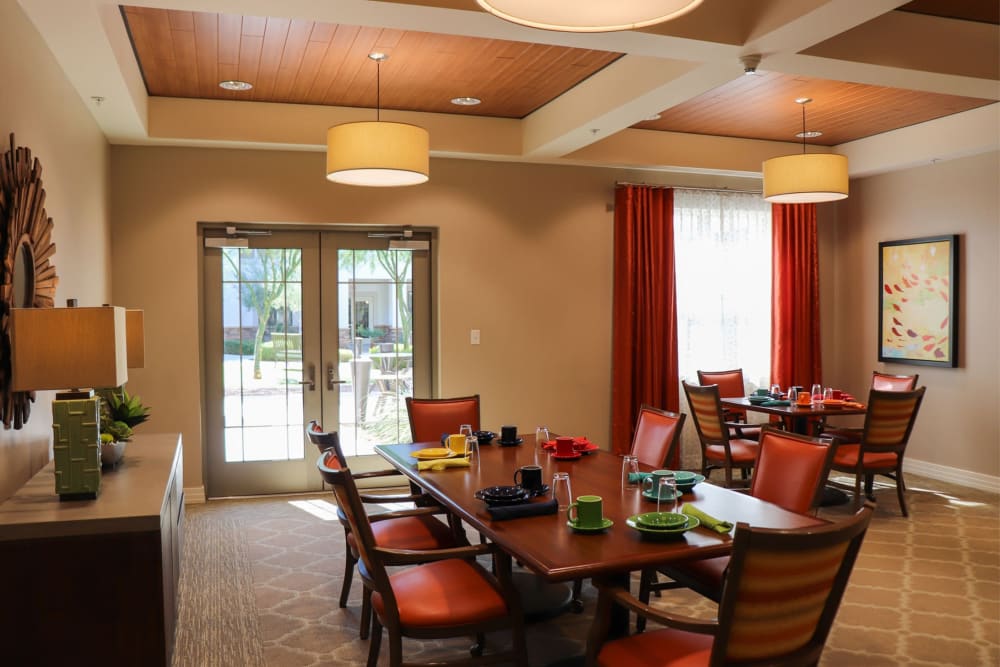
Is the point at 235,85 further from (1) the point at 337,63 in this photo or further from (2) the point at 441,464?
(2) the point at 441,464

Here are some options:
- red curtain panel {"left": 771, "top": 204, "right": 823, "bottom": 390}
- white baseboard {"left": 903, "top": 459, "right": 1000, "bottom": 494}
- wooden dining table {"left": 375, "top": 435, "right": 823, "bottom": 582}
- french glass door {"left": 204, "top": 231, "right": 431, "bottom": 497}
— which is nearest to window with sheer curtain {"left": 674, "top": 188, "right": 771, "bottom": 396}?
red curtain panel {"left": 771, "top": 204, "right": 823, "bottom": 390}

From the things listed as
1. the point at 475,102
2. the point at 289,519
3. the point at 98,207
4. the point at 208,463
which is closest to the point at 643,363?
the point at 475,102

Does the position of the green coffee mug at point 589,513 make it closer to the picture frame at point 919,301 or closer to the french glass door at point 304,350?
the french glass door at point 304,350

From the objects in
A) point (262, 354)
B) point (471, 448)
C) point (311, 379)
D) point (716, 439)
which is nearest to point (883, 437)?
point (716, 439)

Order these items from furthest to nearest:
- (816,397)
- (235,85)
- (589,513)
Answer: (816,397) < (235,85) < (589,513)

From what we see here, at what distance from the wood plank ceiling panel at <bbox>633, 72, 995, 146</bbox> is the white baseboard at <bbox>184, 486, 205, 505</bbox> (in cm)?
441

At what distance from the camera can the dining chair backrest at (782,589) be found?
1.96 metres

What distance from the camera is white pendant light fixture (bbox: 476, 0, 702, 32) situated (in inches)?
89.3

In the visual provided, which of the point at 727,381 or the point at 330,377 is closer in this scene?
the point at 330,377

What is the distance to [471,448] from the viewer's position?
4000 millimetres

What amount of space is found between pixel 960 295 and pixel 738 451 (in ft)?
8.14

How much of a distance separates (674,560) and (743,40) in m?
2.53

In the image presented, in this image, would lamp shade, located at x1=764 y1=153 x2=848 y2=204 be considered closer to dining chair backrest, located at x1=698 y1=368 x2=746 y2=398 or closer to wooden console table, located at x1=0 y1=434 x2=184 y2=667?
dining chair backrest, located at x1=698 y1=368 x2=746 y2=398

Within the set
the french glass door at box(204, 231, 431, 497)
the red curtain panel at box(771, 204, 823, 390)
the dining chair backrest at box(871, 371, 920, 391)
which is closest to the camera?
the french glass door at box(204, 231, 431, 497)
